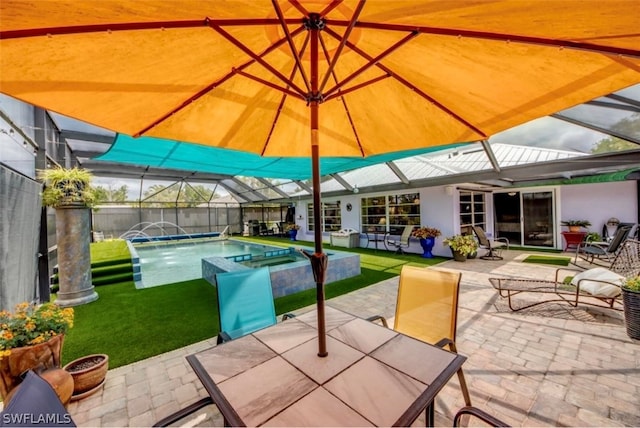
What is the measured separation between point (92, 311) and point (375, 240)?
8.99m

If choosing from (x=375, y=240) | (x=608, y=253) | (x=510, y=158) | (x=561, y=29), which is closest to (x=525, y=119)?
(x=561, y=29)

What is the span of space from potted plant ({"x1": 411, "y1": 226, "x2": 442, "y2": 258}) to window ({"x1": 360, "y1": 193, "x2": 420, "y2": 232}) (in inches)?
42.3

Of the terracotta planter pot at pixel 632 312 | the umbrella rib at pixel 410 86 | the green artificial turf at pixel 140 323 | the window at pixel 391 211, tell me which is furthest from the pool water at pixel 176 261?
the terracotta planter pot at pixel 632 312

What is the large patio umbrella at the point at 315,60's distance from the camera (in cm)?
122

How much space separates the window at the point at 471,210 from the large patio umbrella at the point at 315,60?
806cm

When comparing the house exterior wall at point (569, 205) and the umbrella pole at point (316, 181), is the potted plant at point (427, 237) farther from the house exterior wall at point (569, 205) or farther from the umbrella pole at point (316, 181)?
the umbrella pole at point (316, 181)

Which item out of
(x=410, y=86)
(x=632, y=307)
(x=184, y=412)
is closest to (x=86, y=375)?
(x=184, y=412)

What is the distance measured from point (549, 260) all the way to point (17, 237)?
1176cm

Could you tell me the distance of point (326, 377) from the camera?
52.4 inches

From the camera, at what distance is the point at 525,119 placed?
2074 mm

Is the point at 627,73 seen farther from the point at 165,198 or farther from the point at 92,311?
the point at 165,198

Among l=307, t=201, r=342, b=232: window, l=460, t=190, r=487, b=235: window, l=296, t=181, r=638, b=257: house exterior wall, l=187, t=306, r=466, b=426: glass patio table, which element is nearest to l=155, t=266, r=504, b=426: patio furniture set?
l=187, t=306, r=466, b=426: glass patio table

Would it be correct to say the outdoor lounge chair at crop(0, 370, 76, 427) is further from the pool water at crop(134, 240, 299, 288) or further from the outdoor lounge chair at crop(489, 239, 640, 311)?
the pool water at crop(134, 240, 299, 288)

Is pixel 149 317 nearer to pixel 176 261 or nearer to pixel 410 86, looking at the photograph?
pixel 410 86
